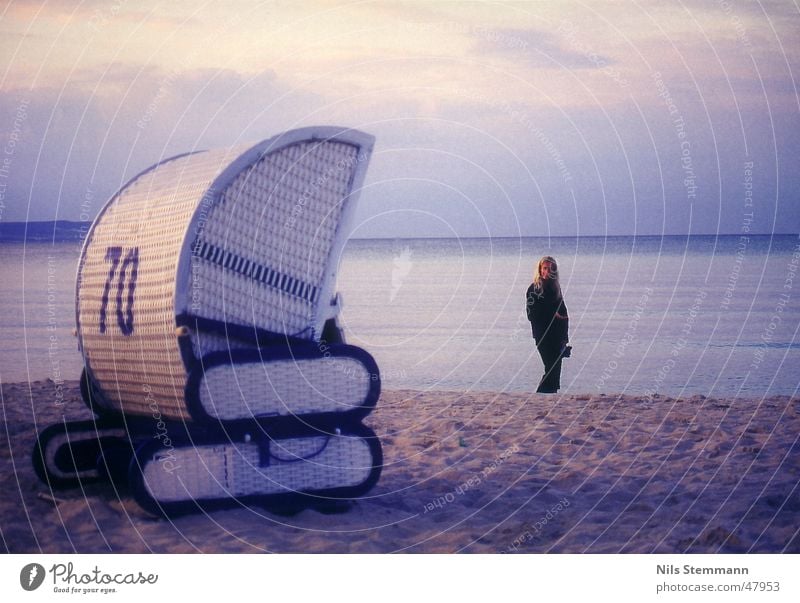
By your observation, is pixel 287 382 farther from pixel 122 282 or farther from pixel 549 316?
pixel 549 316

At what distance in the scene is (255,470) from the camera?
3.15 metres

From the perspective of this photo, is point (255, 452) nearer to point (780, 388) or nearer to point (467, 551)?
point (467, 551)

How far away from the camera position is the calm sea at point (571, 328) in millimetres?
6066

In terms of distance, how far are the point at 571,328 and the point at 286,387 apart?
573 centimetres

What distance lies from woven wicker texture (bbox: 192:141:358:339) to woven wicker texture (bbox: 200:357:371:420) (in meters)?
0.18

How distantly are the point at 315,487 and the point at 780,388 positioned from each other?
342 cm

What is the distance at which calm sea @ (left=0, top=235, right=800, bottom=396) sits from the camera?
6.07 metres

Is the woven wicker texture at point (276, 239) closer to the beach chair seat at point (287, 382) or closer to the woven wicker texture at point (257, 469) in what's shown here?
the beach chair seat at point (287, 382)

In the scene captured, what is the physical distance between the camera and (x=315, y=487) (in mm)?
3238
